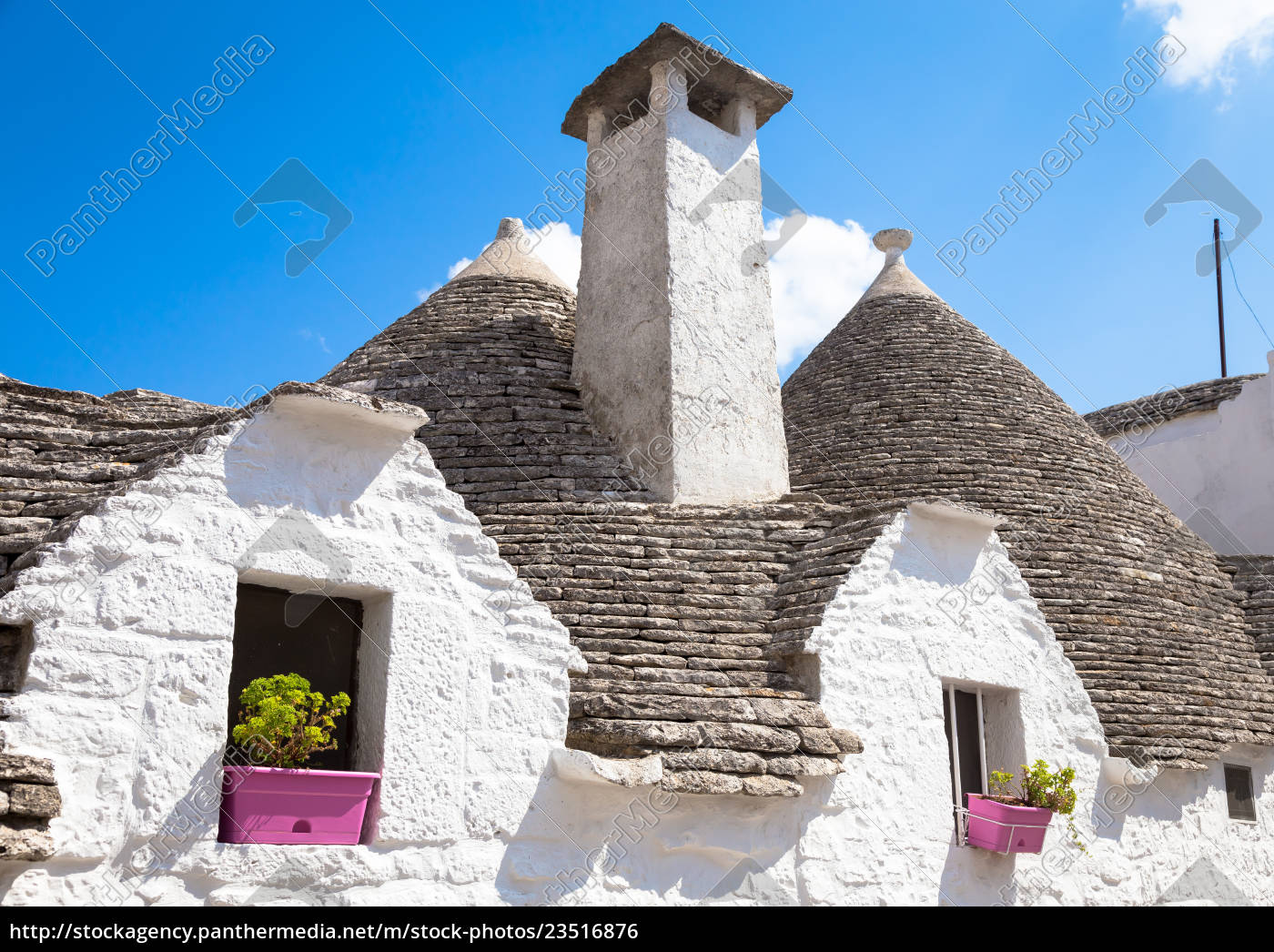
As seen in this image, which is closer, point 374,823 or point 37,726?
point 37,726

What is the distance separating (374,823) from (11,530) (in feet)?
6.53

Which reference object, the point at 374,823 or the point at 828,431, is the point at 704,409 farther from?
the point at 374,823

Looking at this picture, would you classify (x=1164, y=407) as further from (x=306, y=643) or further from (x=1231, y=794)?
(x=306, y=643)

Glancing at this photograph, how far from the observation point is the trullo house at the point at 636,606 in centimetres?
491

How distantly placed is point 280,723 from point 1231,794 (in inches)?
322

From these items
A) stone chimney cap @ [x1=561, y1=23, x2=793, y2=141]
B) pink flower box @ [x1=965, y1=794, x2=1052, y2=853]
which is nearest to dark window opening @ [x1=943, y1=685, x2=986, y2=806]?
pink flower box @ [x1=965, y1=794, x2=1052, y2=853]

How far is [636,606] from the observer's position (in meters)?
Result: 7.75

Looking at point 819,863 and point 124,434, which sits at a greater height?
point 124,434

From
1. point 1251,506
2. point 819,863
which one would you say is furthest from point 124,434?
point 1251,506

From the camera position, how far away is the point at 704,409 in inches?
385

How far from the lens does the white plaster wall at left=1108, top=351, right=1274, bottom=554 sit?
15.6 metres

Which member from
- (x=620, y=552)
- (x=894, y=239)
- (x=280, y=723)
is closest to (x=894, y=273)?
(x=894, y=239)

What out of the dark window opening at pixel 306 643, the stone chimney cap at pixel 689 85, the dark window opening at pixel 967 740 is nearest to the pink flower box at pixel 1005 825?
the dark window opening at pixel 967 740

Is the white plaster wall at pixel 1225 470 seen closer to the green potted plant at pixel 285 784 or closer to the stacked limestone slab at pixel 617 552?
the stacked limestone slab at pixel 617 552
